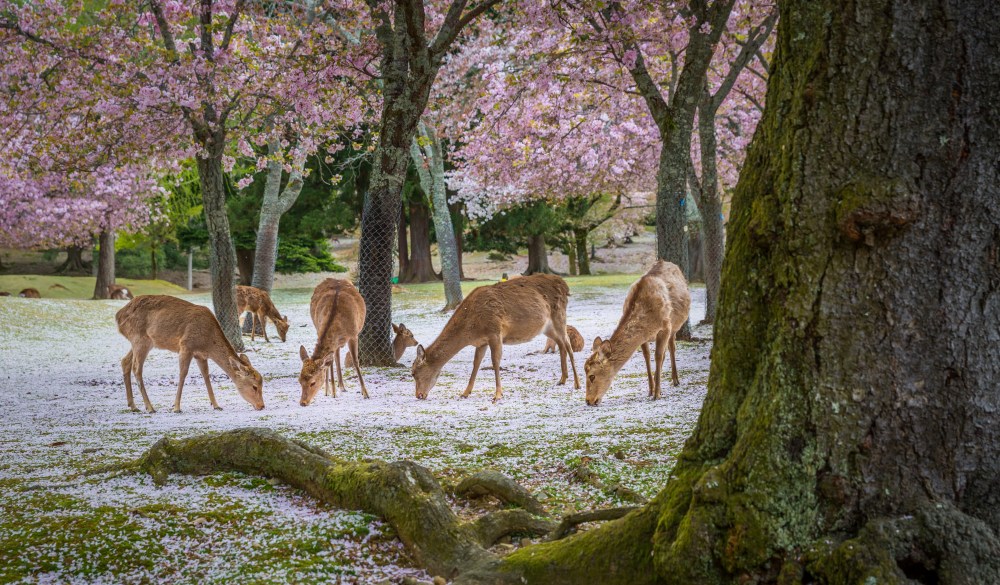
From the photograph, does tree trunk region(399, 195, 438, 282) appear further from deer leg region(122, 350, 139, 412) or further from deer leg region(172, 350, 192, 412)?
deer leg region(172, 350, 192, 412)

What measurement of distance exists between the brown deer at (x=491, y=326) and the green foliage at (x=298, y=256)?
3256cm

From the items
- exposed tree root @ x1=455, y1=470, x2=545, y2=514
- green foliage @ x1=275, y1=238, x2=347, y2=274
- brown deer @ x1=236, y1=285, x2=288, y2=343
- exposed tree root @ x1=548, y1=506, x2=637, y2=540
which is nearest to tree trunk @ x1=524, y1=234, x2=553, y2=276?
green foliage @ x1=275, y1=238, x2=347, y2=274

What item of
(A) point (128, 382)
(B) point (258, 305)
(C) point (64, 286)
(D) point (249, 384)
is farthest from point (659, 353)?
(C) point (64, 286)

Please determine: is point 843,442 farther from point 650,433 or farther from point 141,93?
point 141,93

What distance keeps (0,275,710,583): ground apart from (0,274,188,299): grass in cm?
2554

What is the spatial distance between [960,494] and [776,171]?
1.22 metres

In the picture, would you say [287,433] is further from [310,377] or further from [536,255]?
[536,255]

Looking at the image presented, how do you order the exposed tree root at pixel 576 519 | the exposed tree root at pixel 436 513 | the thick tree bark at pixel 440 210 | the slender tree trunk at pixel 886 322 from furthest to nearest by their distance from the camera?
the thick tree bark at pixel 440 210 → the exposed tree root at pixel 576 519 → the exposed tree root at pixel 436 513 → the slender tree trunk at pixel 886 322

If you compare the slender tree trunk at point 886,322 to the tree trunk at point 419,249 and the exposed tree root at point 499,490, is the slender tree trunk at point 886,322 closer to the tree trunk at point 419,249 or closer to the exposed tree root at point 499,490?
the exposed tree root at point 499,490

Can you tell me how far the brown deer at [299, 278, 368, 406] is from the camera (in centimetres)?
998

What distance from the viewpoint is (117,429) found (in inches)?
310

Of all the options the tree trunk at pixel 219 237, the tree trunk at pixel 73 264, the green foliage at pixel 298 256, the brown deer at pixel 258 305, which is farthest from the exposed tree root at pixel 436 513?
the tree trunk at pixel 73 264

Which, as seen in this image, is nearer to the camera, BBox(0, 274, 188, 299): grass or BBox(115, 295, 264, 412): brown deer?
BBox(115, 295, 264, 412): brown deer

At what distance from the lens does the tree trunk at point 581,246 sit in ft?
147
